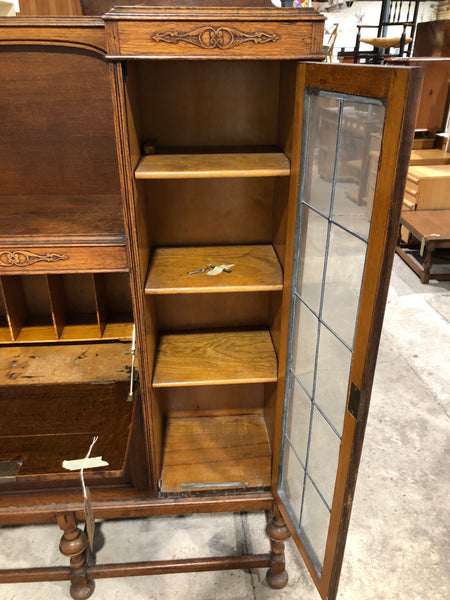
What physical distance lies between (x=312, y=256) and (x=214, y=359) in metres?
0.67

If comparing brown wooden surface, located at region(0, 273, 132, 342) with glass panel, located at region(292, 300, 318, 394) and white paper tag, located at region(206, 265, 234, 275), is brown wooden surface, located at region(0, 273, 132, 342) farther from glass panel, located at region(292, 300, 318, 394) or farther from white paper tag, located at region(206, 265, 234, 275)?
glass panel, located at region(292, 300, 318, 394)

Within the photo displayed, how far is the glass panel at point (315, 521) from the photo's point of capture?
1456 mm

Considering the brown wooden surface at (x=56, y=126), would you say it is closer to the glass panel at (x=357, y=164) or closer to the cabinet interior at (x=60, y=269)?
the cabinet interior at (x=60, y=269)

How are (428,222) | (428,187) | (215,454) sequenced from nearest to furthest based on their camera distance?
1. (215,454)
2. (428,222)
3. (428,187)

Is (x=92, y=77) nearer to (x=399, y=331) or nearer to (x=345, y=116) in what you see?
(x=345, y=116)

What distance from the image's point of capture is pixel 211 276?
1.65 meters

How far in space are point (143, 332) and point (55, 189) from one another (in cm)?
75

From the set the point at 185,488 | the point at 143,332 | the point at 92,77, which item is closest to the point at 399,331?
the point at 185,488

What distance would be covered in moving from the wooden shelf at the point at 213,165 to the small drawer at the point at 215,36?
1.01ft

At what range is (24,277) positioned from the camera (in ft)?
6.73

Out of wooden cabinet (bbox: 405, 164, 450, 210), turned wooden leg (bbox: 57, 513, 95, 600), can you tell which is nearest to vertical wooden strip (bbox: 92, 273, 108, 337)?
turned wooden leg (bbox: 57, 513, 95, 600)

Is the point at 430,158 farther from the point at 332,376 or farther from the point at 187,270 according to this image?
the point at 332,376

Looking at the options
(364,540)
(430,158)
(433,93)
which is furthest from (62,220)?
(433,93)

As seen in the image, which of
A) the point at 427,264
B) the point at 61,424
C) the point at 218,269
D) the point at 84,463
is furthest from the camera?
the point at 427,264
